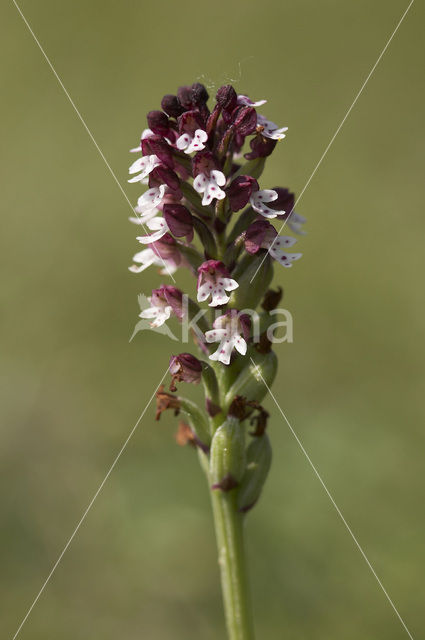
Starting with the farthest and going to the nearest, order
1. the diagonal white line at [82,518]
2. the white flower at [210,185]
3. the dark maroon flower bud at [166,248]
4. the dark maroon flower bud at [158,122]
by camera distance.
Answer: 1. the diagonal white line at [82,518]
2. the dark maroon flower bud at [166,248]
3. the dark maroon flower bud at [158,122]
4. the white flower at [210,185]

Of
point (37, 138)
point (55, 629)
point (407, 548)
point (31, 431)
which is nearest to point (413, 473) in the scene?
point (407, 548)

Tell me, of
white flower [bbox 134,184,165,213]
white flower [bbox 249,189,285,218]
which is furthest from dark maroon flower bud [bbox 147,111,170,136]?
white flower [bbox 249,189,285,218]

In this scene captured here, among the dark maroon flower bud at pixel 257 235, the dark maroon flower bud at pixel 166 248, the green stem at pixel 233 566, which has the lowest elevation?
the green stem at pixel 233 566

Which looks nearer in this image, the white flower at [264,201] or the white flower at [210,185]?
the white flower at [210,185]

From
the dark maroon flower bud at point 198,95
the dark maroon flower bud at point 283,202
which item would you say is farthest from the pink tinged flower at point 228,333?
the dark maroon flower bud at point 198,95

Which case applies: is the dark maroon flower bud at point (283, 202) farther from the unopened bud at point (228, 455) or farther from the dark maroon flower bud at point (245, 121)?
the unopened bud at point (228, 455)

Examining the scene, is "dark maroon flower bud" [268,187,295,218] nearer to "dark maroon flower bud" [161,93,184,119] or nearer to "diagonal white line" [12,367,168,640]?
"dark maroon flower bud" [161,93,184,119]

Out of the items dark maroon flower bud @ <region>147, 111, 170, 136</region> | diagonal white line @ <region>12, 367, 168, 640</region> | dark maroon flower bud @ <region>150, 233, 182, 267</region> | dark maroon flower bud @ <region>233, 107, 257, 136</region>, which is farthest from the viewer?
diagonal white line @ <region>12, 367, 168, 640</region>
